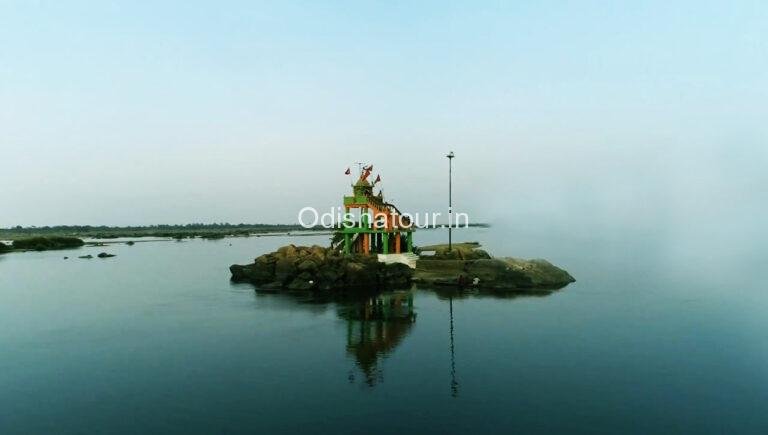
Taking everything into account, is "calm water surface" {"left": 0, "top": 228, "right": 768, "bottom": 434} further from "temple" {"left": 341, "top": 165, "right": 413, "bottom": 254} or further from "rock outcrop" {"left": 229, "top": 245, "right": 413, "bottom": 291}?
"temple" {"left": 341, "top": 165, "right": 413, "bottom": 254}

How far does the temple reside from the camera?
60781 mm

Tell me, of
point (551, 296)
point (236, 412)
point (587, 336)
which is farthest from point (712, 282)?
point (236, 412)

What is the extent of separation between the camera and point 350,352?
27.7m

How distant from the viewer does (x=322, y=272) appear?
53.7 m

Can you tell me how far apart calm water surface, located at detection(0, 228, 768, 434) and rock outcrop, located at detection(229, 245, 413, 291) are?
5755 mm

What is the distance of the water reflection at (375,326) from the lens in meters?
25.7

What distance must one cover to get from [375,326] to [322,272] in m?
20.3

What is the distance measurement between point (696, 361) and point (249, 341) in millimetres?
26795

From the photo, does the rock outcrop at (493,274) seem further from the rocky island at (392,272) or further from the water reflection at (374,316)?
the water reflection at (374,316)

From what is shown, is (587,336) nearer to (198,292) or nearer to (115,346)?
(115,346)

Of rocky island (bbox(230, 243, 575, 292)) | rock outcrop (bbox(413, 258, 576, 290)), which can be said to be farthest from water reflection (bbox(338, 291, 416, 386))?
rock outcrop (bbox(413, 258, 576, 290))

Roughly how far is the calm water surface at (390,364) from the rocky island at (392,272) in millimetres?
5420

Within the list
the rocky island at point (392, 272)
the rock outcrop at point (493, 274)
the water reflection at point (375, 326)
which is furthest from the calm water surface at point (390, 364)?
the rocky island at point (392, 272)

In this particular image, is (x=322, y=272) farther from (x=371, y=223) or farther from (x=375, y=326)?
(x=375, y=326)
